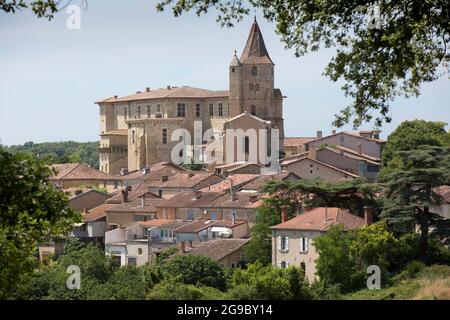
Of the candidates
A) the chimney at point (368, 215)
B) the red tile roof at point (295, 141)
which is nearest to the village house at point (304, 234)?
the chimney at point (368, 215)

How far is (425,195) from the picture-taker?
42.7 metres

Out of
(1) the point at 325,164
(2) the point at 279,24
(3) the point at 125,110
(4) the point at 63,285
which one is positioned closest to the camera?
(2) the point at 279,24

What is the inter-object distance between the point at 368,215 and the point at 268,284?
8400 millimetres

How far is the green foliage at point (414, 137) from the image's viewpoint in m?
70.4

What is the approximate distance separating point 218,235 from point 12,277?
1508 inches

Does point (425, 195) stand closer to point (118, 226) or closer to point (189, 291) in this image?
point (189, 291)

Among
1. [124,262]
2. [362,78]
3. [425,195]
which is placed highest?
[362,78]

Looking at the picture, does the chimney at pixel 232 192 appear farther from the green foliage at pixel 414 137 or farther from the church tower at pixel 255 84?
the church tower at pixel 255 84

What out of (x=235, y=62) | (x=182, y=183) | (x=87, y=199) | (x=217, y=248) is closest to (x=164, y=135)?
(x=235, y=62)

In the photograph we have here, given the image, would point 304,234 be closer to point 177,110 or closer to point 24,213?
point 24,213

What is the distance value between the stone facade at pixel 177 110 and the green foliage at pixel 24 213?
250 feet

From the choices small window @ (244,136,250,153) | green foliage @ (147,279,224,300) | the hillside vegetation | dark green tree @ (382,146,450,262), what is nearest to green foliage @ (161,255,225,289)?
green foliage @ (147,279,224,300)

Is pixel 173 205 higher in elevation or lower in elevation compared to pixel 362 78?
lower

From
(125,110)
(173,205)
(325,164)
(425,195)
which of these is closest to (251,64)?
(125,110)
